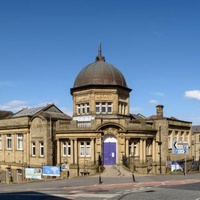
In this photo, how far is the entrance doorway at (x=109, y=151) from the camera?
107ft

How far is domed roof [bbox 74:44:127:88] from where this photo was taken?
36.9 metres

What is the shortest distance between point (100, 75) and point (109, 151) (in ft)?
29.1

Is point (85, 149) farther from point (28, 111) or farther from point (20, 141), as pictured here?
point (28, 111)

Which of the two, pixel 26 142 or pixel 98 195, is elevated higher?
pixel 26 142

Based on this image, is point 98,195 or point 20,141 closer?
point 98,195

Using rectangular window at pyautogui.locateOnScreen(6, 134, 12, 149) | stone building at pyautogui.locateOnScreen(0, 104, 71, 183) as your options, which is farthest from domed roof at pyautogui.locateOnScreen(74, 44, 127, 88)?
rectangular window at pyautogui.locateOnScreen(6, 134, 12, 149)

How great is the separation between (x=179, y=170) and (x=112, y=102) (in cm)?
999

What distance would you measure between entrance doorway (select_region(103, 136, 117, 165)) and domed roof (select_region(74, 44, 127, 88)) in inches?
271

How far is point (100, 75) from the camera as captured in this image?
122ft

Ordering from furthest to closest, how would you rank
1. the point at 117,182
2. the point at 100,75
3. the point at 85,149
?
the point at 100,75 → the point at 85,149 → the point at 117,182

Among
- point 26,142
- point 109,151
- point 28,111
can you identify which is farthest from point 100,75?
point 28,111

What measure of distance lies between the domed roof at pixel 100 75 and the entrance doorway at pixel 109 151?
271 inches

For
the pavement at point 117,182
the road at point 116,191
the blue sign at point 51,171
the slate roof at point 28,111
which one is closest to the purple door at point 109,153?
the pavement at point 117,182

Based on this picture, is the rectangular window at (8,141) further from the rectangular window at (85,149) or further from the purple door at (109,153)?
the purple door at (109,153)
